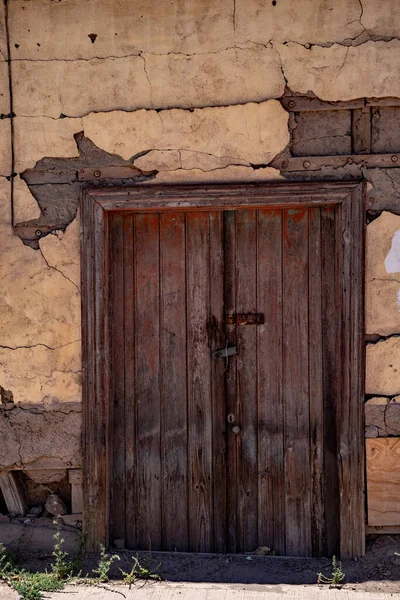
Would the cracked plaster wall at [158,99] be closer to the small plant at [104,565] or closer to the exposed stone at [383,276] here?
the exposed stone at [383,276]

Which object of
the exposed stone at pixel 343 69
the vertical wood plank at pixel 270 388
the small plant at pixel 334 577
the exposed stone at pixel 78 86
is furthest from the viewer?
the vertical wood plank at pixel 270 388

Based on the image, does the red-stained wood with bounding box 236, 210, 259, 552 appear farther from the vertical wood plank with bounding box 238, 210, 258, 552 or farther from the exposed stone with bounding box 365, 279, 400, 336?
the exposed stone with bounding box 365, 279, 400, 336

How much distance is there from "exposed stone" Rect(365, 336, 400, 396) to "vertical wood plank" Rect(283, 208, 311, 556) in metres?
0.35

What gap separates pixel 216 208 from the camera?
404 centimetres

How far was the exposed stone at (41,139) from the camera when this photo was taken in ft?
13.3

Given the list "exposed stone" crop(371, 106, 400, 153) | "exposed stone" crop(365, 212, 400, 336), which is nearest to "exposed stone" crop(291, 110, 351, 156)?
"exposed stone" crop(371, 106, 400, 153)

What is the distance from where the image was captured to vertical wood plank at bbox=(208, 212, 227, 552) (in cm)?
414

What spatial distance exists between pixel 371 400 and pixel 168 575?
1399 mm

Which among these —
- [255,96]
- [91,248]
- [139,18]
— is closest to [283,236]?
[255,96]

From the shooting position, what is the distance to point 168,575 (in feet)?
12.8

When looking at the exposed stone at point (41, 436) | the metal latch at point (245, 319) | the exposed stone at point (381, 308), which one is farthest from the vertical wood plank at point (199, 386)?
the exposed stone at point (381, 308)

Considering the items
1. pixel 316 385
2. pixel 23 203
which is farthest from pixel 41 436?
pixel 316 385

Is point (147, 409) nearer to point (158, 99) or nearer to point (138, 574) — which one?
point (138, 574)

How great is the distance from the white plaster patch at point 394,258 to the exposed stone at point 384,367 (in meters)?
0.36
